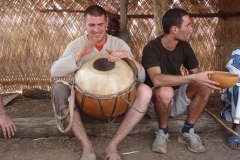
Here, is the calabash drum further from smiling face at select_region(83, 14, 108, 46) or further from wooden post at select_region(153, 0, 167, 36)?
wooden post at select_region(153, 0, 167, 36)

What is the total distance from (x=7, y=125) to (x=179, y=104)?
5.93ft

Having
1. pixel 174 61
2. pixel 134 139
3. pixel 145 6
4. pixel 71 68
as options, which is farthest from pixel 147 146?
pixel 145 6

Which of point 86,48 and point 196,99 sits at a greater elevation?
point 86,48

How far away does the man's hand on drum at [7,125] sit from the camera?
9.44 ft

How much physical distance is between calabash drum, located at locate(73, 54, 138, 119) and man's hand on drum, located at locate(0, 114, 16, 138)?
0.84 meters

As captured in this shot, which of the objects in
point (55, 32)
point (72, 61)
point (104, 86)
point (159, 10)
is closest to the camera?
point (104, 86)

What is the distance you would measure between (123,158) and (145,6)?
11.2 ft

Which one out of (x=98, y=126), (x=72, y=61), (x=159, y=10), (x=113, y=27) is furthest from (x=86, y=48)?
(x=113, y=27)

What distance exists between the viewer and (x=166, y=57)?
123 inches

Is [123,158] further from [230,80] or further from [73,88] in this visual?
[230,80]

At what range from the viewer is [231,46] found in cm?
543

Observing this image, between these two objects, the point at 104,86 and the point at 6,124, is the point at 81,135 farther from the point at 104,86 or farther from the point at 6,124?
the point at 6,124

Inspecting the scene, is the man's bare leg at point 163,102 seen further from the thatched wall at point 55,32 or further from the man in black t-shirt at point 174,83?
the thatched wall at point 55,32

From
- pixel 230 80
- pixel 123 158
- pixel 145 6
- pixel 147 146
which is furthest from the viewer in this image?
pixel 145 6
